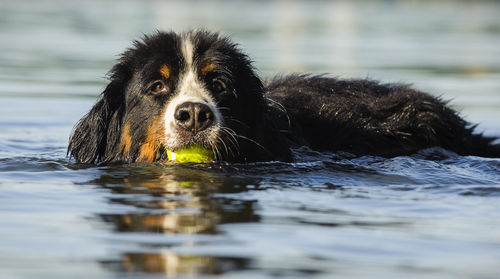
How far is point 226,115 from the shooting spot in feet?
22.4

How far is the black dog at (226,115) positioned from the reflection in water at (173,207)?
26 centimetres

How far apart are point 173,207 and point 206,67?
169cm

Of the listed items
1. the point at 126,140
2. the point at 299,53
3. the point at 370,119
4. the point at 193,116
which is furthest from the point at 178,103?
the point at 299,53

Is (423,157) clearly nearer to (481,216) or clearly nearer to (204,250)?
(481,216)

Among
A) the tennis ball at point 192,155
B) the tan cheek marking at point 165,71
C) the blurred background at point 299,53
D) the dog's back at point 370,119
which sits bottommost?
the tennis ball at point 192,155

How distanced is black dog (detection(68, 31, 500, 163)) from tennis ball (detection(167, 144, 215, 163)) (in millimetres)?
76

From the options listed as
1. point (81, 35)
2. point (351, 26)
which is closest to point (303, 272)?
point (81, 35)

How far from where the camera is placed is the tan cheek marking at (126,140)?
23.1 ft

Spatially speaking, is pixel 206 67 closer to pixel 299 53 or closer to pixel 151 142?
pixel 151 142

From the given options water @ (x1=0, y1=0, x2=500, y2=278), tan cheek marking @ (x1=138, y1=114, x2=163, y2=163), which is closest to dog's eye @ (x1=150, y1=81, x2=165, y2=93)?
tan cheek marking @ (x1=138, y1=114, x2=163, y2=163)

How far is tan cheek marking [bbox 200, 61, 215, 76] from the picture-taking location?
6774mm

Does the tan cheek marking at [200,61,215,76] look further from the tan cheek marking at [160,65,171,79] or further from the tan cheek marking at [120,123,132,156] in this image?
the tan cheek marking at [120,123,132,156]

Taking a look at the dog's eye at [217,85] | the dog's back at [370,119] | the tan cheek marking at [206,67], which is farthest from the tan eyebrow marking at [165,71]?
the dog's back at [370,119]

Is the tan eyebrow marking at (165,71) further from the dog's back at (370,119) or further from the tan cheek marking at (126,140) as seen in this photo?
the dog's back at (370,119)
